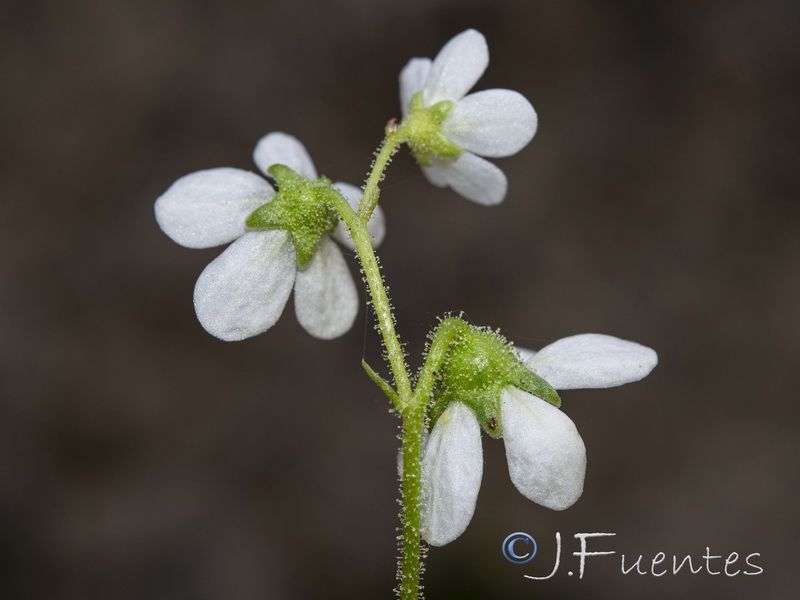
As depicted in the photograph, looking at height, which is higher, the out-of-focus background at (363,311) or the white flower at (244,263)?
the out-of-focus background at (363,311)

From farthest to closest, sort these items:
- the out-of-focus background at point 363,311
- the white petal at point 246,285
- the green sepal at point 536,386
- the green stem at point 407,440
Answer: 1. the out-of-focus background at point 363,311
2. the white petal at point 246,285
3. the green sepal at point 536,386
4. the green stem at point 407,440

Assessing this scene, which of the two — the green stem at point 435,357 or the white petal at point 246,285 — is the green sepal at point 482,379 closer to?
the green stem at point 435,357

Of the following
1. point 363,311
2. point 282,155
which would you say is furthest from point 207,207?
point 363,311

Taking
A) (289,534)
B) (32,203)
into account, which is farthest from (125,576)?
(32,203)

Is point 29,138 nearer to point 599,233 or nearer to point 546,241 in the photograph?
point 546,241

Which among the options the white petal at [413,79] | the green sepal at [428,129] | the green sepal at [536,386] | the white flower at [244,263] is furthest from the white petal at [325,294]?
the green sepal at [536,386]

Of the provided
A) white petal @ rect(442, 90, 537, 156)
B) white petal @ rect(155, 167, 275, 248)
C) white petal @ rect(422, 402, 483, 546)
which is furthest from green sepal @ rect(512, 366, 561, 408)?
white petal @ rect(155, 167, 275, 248)
